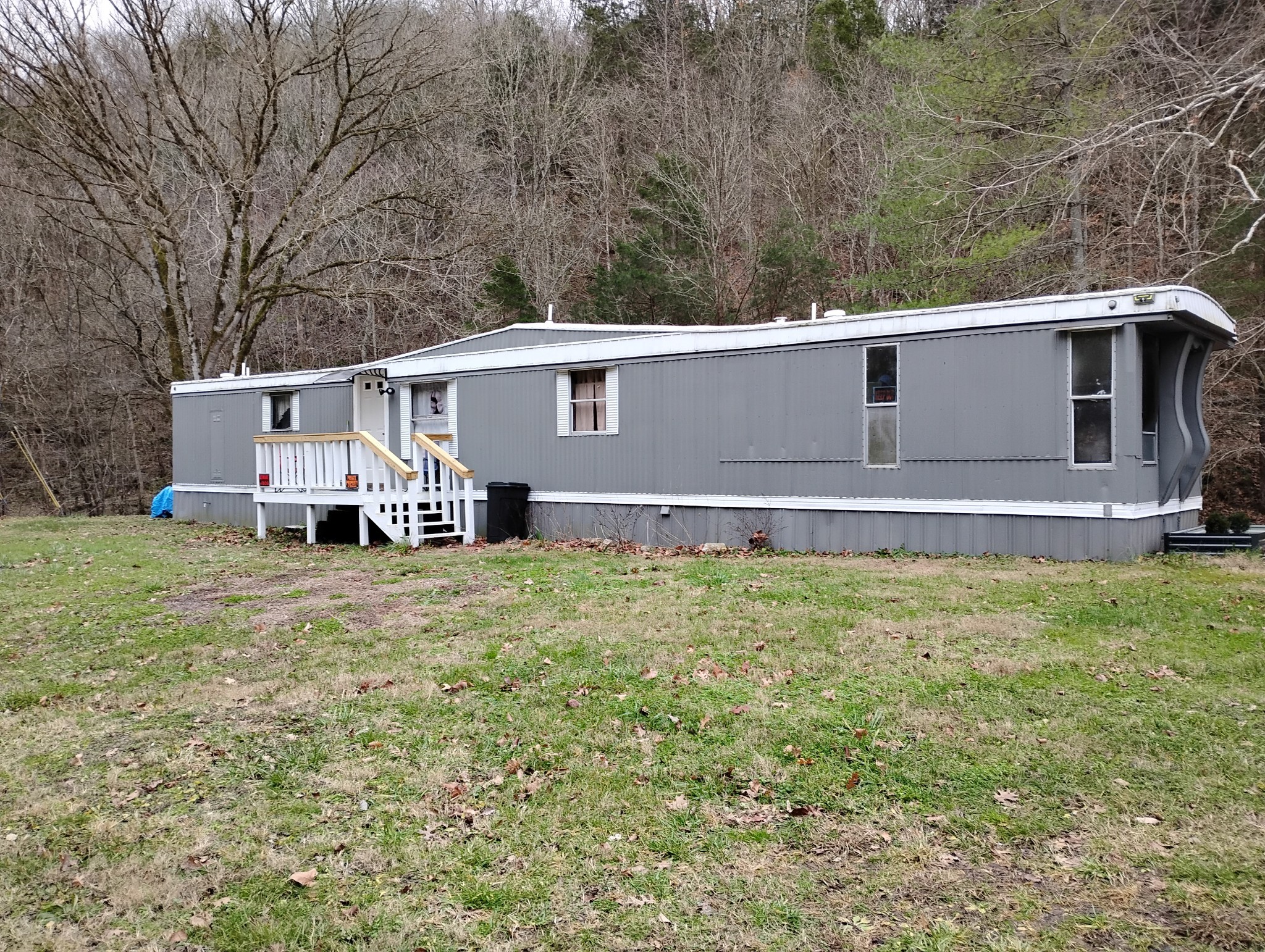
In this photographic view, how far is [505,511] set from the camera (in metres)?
13.3

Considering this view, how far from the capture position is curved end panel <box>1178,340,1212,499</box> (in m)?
10.6

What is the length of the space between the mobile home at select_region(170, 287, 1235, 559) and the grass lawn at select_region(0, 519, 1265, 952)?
2.44m

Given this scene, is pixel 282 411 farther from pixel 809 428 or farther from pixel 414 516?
pixel 809 428

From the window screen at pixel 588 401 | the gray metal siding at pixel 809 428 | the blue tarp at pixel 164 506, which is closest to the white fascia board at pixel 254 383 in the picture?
the blue tarp at pixel 164 506

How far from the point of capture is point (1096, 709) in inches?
187

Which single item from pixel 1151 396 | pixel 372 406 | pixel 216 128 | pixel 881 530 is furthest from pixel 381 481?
pixel 216 128

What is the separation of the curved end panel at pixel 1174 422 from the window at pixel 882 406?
295 cm

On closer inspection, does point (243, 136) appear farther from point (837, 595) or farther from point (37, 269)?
point (837, 595)

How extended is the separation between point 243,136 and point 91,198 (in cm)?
345

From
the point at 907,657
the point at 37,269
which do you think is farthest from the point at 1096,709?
the point at 37,269

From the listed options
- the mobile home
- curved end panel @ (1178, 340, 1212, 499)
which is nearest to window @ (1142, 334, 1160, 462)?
the mobile home

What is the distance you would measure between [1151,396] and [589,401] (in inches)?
279

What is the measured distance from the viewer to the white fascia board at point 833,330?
938cm

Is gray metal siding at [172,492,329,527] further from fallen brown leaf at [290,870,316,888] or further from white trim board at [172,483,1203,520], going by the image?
fallen brown leaf at [290,870,316,888]
